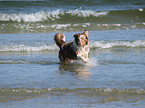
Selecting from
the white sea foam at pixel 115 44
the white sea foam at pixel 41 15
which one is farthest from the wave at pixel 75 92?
the white sea foam at pixel 41 15

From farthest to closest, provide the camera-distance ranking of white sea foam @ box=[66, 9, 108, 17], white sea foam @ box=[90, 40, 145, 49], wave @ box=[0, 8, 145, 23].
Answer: white sea foam @ box=[66, 9, 108, 17], wave @ box=[0, 8, 145, 23], white sea foam @ box=[90, 40, 145, 49]

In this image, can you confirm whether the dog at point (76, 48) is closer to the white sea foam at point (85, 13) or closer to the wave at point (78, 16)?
the wave at point (78, 16)

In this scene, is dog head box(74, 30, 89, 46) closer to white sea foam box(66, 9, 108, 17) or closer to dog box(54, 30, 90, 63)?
dog box(54, 30, 90, 63)

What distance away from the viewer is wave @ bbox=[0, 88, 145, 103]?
579 cm

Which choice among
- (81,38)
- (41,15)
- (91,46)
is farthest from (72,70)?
(41,15)

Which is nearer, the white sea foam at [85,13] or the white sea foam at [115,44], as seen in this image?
the white sea foam at [115,44]

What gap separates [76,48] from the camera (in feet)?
27.3

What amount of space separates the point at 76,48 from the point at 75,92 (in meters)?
2.44

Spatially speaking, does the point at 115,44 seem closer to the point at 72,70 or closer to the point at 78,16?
the point at 72,70

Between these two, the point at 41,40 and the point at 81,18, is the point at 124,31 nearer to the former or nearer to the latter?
the point at 41,40

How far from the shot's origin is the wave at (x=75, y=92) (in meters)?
5.79

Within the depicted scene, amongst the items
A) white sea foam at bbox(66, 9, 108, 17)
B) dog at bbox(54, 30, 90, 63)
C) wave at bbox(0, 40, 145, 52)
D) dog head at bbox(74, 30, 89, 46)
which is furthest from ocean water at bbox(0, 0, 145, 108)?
white sea foam at bbox(66, 9, 108, 17)

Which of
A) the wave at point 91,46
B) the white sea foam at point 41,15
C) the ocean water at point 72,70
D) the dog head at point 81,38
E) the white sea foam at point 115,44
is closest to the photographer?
the ocean water at point 72,70

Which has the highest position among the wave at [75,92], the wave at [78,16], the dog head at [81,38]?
the wave at [78,16]
